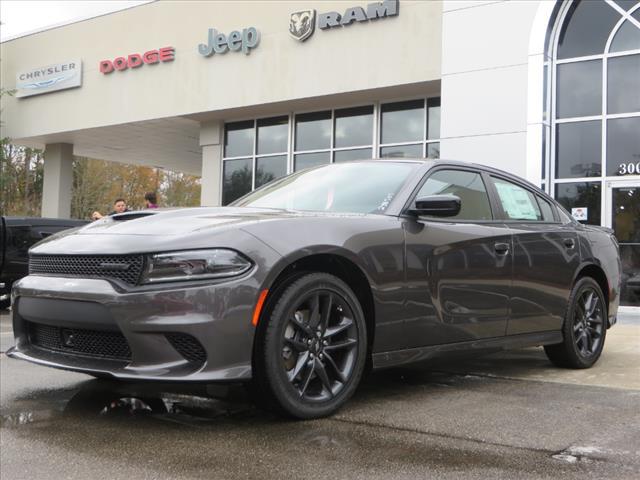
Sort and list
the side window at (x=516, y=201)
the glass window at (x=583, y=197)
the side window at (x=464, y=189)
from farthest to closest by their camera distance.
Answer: the glass window at (x=583, y=197)
the side window at (x=516, y=201)
the side window at (x=464, y=189)

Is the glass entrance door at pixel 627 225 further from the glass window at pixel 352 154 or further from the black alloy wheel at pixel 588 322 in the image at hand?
the black alloy wheel at pixel 588 322

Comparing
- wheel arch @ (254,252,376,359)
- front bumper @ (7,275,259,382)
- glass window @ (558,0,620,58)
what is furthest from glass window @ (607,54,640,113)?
front bumper @ (7,275,259,382)

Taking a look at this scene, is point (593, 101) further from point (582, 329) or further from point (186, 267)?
point (186, 267)

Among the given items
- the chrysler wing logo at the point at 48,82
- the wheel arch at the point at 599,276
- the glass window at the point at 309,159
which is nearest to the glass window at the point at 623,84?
the wheel arch at the point at 599,276

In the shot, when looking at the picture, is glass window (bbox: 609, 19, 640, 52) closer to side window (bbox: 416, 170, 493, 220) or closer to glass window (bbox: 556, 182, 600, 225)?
glass window (bbox: 556, 182, 600, 225)

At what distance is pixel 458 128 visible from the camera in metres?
13.4

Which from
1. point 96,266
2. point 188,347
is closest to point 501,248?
point 188,347

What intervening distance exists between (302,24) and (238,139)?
4.26 meters

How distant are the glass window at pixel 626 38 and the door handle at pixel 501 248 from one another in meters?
9.15

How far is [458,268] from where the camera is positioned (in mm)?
4387

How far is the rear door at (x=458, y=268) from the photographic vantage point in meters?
4.14

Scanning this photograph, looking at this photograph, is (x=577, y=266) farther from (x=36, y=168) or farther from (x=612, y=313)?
(x=36, y=168)

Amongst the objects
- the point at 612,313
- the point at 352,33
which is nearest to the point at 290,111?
the point at 352,33

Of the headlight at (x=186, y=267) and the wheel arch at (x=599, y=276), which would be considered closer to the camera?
the headlight at (x=186, y=267)
